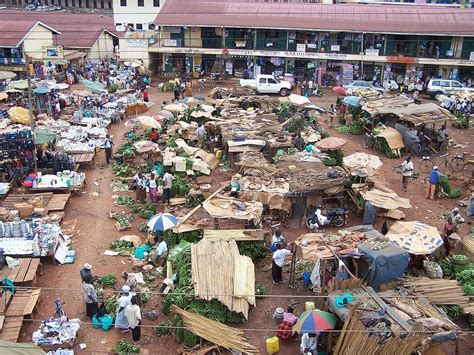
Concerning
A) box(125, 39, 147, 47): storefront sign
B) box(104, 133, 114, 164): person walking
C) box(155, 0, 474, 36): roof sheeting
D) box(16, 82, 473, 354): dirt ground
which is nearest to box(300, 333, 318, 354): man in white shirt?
box(16, 82, 473, 354): dirt ground

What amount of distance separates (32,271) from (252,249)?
643cm

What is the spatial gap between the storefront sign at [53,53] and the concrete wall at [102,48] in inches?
235

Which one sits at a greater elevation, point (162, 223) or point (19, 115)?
point (19, 115)

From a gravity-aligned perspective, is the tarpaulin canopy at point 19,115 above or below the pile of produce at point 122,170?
above

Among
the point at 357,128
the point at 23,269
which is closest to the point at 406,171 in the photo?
the point at 357,128

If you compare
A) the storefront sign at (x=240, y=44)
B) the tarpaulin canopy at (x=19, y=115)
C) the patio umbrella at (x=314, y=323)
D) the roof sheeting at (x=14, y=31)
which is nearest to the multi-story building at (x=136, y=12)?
the roof sheeting at (x=14, y=31)

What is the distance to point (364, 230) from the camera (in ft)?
48.1

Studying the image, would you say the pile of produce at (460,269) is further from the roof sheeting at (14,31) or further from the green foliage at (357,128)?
the roof sheeting at (14,31)

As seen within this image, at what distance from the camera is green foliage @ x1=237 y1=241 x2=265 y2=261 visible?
15.2 meters

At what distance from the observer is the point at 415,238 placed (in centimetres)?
1421

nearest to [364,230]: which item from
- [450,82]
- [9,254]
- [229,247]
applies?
[229,247]

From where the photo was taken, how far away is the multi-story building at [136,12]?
2066 inches

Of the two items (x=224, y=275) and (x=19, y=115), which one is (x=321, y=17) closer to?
(x=19, y=115)

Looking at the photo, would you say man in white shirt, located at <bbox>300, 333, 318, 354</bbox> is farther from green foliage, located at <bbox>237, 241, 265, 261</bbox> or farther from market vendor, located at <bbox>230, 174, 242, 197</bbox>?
market vendor, located at <bbox>230, 174, 242, 197</bbox>
